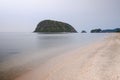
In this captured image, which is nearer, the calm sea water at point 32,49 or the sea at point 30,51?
the sea at point 30,51

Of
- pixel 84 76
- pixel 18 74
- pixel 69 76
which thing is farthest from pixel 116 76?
pixel 18 74

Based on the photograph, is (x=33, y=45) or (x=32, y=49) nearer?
(x=32, y=49)

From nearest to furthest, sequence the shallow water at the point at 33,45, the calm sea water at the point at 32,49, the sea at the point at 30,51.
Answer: the sea at the point at 30,51
the calm sea water at the point at 32,49
the shallow water at the point at 33,45

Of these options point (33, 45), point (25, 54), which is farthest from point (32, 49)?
point (33, 45)

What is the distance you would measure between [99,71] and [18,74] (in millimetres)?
5299

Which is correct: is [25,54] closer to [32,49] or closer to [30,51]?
[30,51]

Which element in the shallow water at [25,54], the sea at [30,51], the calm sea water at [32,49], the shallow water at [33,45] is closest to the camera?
the shallow water at [25,54]

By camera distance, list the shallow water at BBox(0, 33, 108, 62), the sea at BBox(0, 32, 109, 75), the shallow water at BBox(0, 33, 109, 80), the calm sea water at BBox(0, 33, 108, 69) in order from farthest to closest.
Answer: the shallow water at BBox(0, 33, 108, 62), the calm sea water at BBox(0, 33, 108, 69), the sea at BBox(0, 32, 109, 75), the shallow water at BBox(0, 33, 109, 80)

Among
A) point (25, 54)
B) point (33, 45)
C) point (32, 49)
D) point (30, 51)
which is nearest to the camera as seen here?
point (25, 54)

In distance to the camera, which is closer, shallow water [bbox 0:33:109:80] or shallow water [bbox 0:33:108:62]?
shallow water [bbox 0:33:109:80]

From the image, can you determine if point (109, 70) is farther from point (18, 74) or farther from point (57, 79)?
point (18, 74)

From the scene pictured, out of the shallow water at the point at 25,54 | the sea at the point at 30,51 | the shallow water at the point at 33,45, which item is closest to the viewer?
the shallow water at the point at 25,54

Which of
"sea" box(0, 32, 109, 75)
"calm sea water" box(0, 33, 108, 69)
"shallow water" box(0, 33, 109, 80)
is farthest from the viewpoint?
"calm sea water" box(0, 33, 108, 69)

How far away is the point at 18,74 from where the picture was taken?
12859 millimetres
